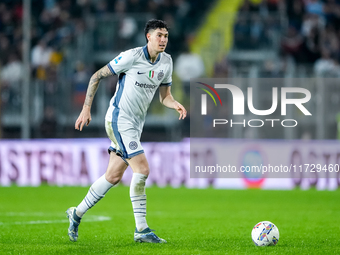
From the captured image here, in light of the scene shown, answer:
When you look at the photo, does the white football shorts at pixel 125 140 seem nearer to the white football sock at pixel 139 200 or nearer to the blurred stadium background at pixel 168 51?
the white football sock at pixel 139 200

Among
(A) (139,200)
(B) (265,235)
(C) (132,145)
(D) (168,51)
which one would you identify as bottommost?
(B) (265,235)

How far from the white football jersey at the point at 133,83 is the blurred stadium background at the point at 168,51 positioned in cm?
829

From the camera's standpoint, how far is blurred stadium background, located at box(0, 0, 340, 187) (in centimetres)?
1494

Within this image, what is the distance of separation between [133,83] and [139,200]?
1.27 m

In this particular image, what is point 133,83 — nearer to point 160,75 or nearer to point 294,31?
point 160,75

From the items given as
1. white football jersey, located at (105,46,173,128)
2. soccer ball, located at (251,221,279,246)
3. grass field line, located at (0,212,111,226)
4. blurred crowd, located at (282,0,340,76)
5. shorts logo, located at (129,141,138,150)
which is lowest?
grass field line, located at (0,212,111,226)

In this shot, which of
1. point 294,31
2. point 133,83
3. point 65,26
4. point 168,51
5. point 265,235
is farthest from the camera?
point 65,26

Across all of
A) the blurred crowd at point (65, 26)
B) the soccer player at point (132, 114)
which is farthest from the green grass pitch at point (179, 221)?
the blurred crowd at point (65, 26)

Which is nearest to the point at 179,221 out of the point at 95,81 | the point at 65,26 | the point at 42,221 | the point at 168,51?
the point at 42,221

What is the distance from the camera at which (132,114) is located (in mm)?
6621

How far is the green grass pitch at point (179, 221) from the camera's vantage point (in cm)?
618

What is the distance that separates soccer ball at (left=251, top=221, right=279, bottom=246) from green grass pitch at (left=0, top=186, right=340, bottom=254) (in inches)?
5.1

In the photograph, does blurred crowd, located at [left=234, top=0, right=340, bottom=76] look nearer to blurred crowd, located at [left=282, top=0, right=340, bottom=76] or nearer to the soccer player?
blurred crowd, located at [left=282, top=0, right=340, bottom=76]

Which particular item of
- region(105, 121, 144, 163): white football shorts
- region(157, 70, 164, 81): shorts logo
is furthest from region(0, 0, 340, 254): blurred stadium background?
region(157, 70, 164, 81): shorts logo
